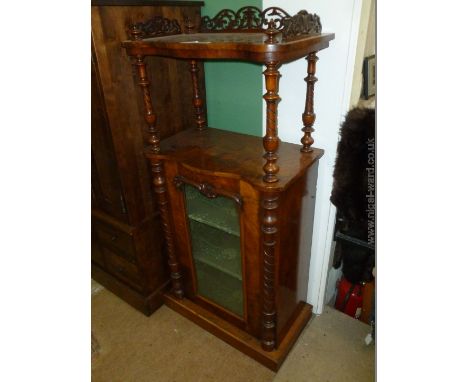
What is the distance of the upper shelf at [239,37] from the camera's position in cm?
98

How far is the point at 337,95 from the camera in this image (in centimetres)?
133

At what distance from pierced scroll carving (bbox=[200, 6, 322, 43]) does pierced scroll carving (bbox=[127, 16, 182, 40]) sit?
0.14m

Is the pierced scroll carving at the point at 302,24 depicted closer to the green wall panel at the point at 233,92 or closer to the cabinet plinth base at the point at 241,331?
the green wall panel at the point at 233,92

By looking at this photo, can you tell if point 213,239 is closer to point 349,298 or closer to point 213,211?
point 213,211

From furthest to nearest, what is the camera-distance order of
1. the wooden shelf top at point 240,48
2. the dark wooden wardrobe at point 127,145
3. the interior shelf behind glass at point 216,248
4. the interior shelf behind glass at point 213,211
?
the interior shelf behind glass at point 216,248 < the interior shelf behind glass at point 213,211 < the dark wooden wardrobe at point 127,145 < the wooden shelf top at point 240,48

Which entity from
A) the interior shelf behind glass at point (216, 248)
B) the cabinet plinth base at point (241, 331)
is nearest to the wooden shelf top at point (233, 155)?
the interior shelf behind glass at point (216, 248)

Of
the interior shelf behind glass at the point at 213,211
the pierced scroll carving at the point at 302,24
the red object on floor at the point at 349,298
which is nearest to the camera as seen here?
the pierced scroll carving at the point at 302,24

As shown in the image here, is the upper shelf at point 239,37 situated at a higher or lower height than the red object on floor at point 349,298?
higher

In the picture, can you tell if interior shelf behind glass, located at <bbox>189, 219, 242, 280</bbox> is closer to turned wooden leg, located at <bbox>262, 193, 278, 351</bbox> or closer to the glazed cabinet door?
the glazed cabinet door

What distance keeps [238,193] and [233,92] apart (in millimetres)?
601

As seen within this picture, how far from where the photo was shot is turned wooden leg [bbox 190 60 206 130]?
1603 mm

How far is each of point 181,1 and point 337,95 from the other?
81 cm
